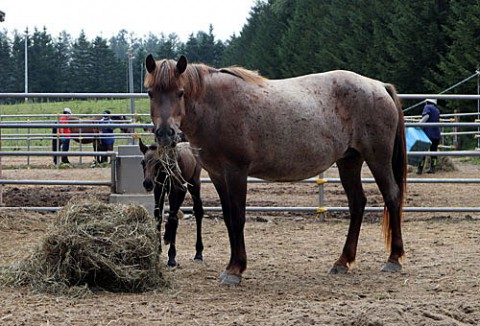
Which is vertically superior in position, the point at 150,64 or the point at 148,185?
the point at 150,64

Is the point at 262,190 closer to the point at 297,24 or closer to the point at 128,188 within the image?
the point at 128,188

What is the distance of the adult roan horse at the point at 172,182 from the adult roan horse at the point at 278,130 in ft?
2.08

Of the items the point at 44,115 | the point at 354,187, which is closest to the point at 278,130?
the point at 354,187

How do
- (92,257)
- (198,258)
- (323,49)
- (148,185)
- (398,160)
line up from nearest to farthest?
(92,257)
(148,185)
(398,160)
(198,258)
(323,49)

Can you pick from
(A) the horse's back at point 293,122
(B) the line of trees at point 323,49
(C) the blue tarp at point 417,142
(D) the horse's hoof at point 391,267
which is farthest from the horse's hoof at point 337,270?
(C) the blue tarp at point 417,142

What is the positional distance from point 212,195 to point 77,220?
229 inches

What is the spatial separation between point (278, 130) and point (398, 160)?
1394mm

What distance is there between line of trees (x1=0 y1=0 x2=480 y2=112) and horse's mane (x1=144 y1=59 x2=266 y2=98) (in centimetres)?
642

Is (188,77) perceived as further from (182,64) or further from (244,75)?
(244,75)

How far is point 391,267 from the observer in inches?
259

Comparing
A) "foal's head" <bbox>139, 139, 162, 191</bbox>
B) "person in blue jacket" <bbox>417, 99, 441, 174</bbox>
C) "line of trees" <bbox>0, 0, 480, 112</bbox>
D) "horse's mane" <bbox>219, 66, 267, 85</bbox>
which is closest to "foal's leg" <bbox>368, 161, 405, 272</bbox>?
"horse's mane" <bbox>219, 66, 267, 85</bbox>

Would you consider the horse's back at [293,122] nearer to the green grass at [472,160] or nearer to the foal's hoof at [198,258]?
the foal's hoof at [198,258]

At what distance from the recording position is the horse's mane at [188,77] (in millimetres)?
5793

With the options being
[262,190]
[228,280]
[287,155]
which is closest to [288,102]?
[287,155]
